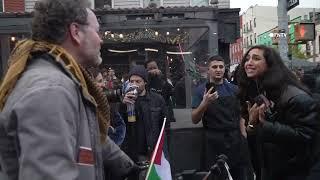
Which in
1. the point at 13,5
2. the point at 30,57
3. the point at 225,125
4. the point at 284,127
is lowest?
the point at 225,125

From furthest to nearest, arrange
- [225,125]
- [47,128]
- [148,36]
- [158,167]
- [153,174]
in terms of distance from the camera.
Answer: [148,36]
[225,125]
[158,167]
[153,174]
[47,128]

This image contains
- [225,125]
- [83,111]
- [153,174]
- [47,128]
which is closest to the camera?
[47,128]

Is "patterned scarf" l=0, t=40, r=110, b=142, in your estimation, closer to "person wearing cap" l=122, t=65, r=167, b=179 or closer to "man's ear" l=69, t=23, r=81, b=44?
"man's ear" l=69, t=23, r=81, b=44

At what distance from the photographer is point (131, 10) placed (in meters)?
10.4

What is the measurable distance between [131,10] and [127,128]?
519 centimetres

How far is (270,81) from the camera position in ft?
13.0

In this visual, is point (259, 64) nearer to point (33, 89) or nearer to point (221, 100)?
point (221, 100)

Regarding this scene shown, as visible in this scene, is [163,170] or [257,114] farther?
[257,114]

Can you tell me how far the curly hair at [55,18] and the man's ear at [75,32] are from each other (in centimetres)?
2

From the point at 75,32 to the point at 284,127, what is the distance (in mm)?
1974

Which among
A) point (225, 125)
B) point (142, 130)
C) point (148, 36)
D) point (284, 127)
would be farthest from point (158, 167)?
point (148, 36)

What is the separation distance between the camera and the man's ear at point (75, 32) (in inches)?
85.4

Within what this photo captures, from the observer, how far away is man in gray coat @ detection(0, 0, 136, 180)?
1819 millimetres

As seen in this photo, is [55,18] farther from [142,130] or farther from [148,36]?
[148,36]
